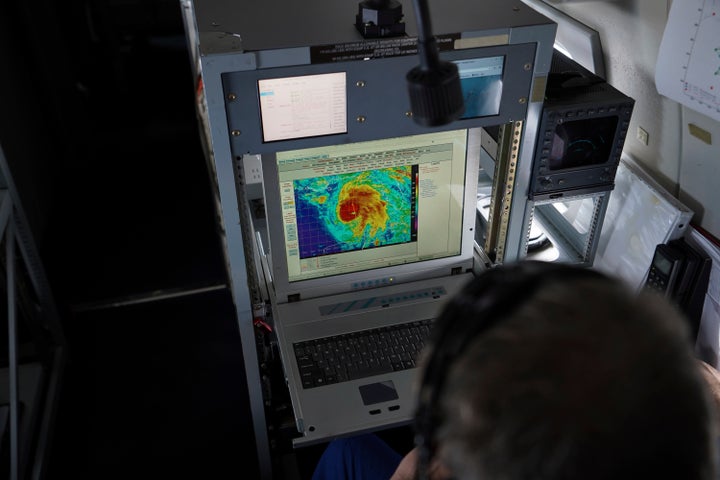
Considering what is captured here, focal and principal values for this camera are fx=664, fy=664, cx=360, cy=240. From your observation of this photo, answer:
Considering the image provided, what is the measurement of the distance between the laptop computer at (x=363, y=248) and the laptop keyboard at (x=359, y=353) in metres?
0.02

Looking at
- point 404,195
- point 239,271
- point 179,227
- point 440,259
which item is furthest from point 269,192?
point 179,227

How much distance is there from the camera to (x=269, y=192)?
1.83 metres

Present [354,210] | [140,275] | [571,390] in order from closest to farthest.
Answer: [571,390], [354,210], [140,275]

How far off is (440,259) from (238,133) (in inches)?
31.6

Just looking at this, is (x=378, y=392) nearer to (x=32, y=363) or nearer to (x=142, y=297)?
(x=32, y=363)

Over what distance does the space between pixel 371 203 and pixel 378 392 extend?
543 millimetres

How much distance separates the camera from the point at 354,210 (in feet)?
6.39

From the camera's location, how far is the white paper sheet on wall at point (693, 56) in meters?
1.75

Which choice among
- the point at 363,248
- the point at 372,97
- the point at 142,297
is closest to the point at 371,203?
the point at 363,248

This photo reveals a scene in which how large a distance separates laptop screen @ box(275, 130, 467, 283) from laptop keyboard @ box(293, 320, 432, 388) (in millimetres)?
218

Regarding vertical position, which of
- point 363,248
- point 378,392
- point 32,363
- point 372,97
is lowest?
point 32,363

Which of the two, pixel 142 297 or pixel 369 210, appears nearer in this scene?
pixel 369 210

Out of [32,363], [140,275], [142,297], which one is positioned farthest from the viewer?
[140,275]

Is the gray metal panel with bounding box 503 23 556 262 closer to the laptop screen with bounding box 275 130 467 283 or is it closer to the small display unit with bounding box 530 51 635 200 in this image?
the small display unit with bounding box 530 51 635 200
